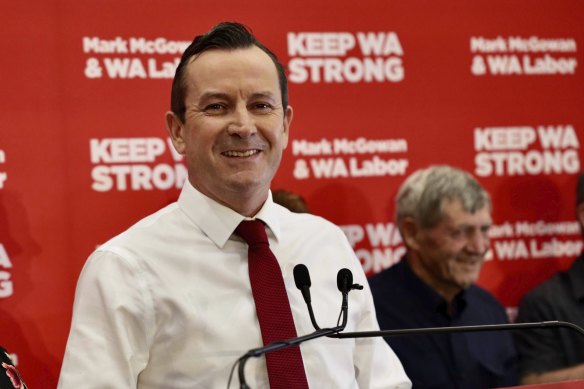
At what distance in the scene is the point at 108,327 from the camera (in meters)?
1.81

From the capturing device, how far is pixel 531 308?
3.33 meters

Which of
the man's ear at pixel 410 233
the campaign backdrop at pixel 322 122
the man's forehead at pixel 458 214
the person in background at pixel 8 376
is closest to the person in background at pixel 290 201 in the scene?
the campaign backdrop at pixel 322 122

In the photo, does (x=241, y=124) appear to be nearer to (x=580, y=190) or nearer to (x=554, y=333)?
(x=554, y=333)

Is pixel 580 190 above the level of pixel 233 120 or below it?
below

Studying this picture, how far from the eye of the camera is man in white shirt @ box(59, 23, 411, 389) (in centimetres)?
183

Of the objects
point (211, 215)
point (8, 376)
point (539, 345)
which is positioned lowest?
point (539, 345)

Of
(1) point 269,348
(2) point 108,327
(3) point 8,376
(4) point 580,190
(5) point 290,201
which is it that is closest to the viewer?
(1) point 269,348

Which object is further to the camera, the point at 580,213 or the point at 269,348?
the point at 580,213

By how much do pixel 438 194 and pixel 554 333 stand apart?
27.7 inches

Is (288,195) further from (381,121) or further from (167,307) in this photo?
(167,307)

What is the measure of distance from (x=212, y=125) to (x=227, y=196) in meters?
0.18

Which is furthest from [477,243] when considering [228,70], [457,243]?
[228,70]

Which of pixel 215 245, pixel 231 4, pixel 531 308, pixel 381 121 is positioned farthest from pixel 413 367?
pixel 231 4

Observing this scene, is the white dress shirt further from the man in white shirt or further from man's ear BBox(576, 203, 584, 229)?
man's ear BBox(576, 203, 584, 229)
